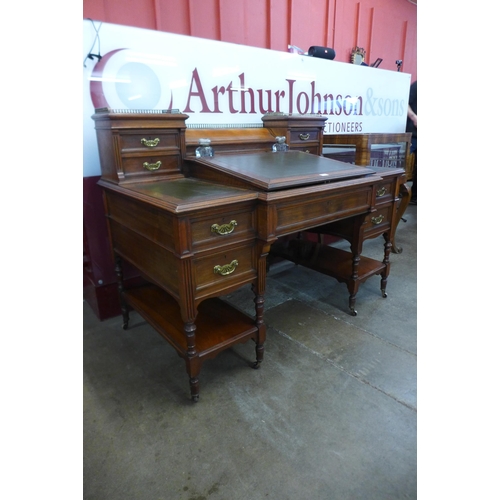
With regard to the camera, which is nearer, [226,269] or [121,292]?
[226,269]

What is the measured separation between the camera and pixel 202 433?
56.7 inches

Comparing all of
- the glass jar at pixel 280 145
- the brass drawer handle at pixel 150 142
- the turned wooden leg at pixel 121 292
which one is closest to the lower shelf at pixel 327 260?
the glass jar at pixel 280 145

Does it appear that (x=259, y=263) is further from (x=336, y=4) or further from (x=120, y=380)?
(x=336, y=4)

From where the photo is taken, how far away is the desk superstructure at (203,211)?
141cm

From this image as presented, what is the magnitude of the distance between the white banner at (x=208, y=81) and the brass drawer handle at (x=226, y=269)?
110cm

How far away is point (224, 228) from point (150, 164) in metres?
0.62

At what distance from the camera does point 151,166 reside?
1778 millimetres

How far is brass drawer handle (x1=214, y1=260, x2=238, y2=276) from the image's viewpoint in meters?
1.48

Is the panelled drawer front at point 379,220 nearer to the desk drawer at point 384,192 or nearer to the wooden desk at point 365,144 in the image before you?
the desk drawer at point 384,192

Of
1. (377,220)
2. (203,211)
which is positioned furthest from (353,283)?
(203,211)

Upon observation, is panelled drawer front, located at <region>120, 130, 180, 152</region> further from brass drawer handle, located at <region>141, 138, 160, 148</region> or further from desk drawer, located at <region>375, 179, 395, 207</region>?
desk drawer, located at <region>375, 179, 395, 207</region>

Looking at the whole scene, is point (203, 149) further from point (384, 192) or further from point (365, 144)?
point (365, 144)

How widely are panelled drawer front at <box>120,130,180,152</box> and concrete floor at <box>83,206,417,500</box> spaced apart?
109 centimetres
